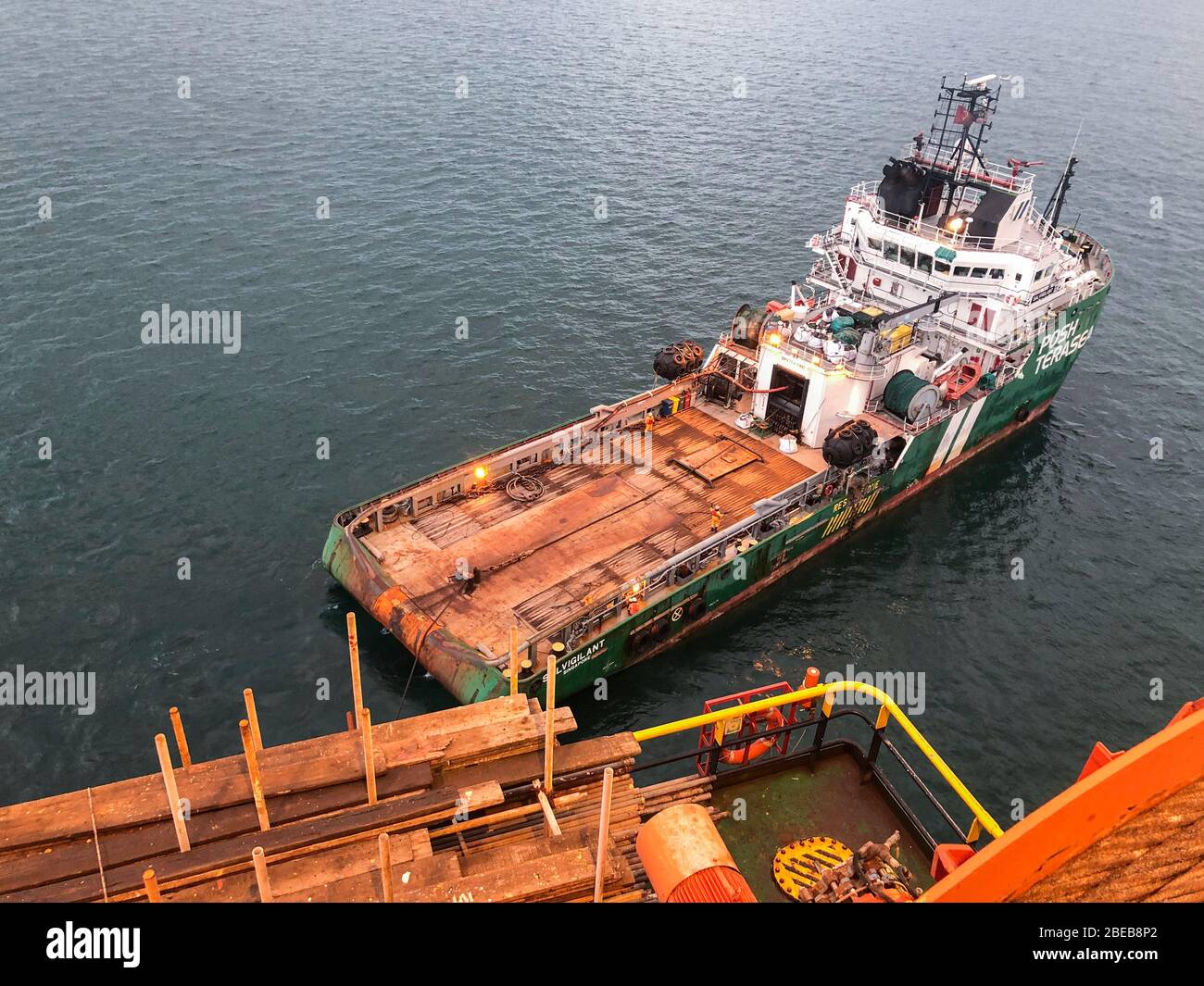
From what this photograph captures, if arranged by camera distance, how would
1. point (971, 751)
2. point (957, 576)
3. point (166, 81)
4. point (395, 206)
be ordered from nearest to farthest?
point (971, 751) → point (957, 576) → point (395, 206) → point (166, 81)

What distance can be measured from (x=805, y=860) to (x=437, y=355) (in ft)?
132

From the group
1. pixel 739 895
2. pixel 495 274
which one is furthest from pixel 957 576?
pixel 495 274

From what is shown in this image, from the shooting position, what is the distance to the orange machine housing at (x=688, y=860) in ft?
37.3

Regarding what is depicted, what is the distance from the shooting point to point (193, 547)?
37.4 metres

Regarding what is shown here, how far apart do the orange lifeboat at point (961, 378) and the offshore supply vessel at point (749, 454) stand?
0.45 ft

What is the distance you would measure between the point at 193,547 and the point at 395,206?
38854 mm

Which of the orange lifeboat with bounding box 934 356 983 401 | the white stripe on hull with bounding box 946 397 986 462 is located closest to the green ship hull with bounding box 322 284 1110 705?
the white stripe on hull with bounding box 946 397 986 462

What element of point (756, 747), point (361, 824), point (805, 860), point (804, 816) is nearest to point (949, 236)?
point (756, 747)

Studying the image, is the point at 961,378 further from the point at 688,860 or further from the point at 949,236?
the point at 688,860

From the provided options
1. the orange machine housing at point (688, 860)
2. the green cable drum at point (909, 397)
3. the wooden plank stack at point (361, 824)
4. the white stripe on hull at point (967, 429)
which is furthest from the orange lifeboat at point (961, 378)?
the orange machine housing at point (688, 860)

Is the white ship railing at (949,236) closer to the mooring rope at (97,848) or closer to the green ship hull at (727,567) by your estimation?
the green ship hull at (727,567)

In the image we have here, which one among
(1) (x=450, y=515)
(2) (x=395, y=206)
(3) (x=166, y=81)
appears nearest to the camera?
(1) (x=450, y=515)

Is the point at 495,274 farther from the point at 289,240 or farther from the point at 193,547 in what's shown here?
the point at 193,547
